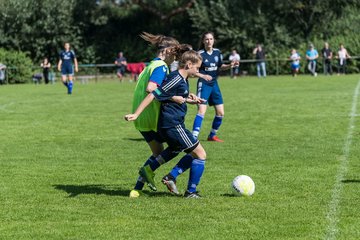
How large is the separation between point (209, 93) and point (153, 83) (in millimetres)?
5689

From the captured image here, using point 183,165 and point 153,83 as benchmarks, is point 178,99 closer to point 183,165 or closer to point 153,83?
point 153,83

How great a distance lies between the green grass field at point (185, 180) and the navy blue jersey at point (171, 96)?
35.1 inches

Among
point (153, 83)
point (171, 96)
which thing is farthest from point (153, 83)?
point (171, 96)

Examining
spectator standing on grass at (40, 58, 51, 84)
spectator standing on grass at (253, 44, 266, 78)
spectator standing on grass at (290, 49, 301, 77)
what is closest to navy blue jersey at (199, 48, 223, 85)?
spectator standing on grass at (290, 49, 301, 77)

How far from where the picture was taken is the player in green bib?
8.34 metres

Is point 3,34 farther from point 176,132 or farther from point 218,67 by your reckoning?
point 176,132

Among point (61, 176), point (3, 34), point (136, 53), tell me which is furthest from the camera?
point (136, 53)

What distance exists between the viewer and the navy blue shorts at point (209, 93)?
1384cm

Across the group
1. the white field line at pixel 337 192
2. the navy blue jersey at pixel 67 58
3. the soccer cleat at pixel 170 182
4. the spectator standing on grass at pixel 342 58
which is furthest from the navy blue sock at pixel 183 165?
the spectator standing on grass at pixel 342 58

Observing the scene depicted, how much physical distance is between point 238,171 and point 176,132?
2.39m

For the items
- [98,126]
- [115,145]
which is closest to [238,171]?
[115,145]

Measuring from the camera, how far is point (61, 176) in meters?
10.0

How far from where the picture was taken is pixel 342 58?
4306 centimetres

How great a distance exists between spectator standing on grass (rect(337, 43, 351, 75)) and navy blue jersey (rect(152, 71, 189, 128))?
1417 inches
